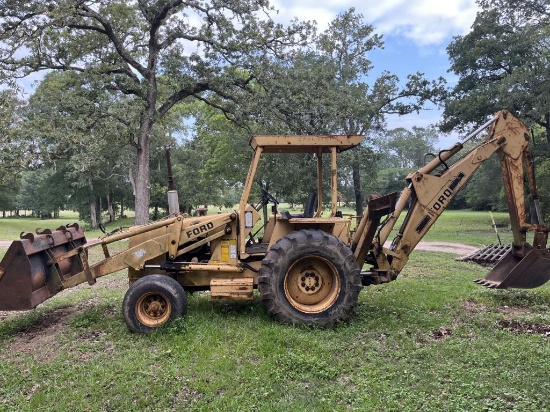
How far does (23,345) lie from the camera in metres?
5.83

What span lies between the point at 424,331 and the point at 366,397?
208 cm

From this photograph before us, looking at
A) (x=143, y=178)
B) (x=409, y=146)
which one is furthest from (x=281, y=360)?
(x=409, y=146)

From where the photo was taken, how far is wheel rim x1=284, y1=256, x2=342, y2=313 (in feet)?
20.6

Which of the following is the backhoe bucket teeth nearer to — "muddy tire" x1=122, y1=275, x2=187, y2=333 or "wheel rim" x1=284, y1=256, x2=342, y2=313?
"wheel rim" x1=284, y1=256, x2=342, y2=313

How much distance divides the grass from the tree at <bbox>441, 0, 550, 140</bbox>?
16.9m

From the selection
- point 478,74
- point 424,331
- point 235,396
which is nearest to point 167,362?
point 235,396

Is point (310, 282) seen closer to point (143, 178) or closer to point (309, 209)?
point (309, 209)

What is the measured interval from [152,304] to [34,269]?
1.65m

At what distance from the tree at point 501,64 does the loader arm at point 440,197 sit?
1572 centimetres

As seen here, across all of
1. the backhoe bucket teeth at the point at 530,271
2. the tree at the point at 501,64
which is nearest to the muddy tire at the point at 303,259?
the backhoe bucket teeth at the point at 530,271

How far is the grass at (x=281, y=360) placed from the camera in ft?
13.6

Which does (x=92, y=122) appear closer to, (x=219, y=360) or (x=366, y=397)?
(x=219, y=360)

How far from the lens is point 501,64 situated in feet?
82.3

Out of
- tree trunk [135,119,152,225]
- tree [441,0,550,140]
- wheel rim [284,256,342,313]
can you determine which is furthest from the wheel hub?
tree [441,0,550,140]
